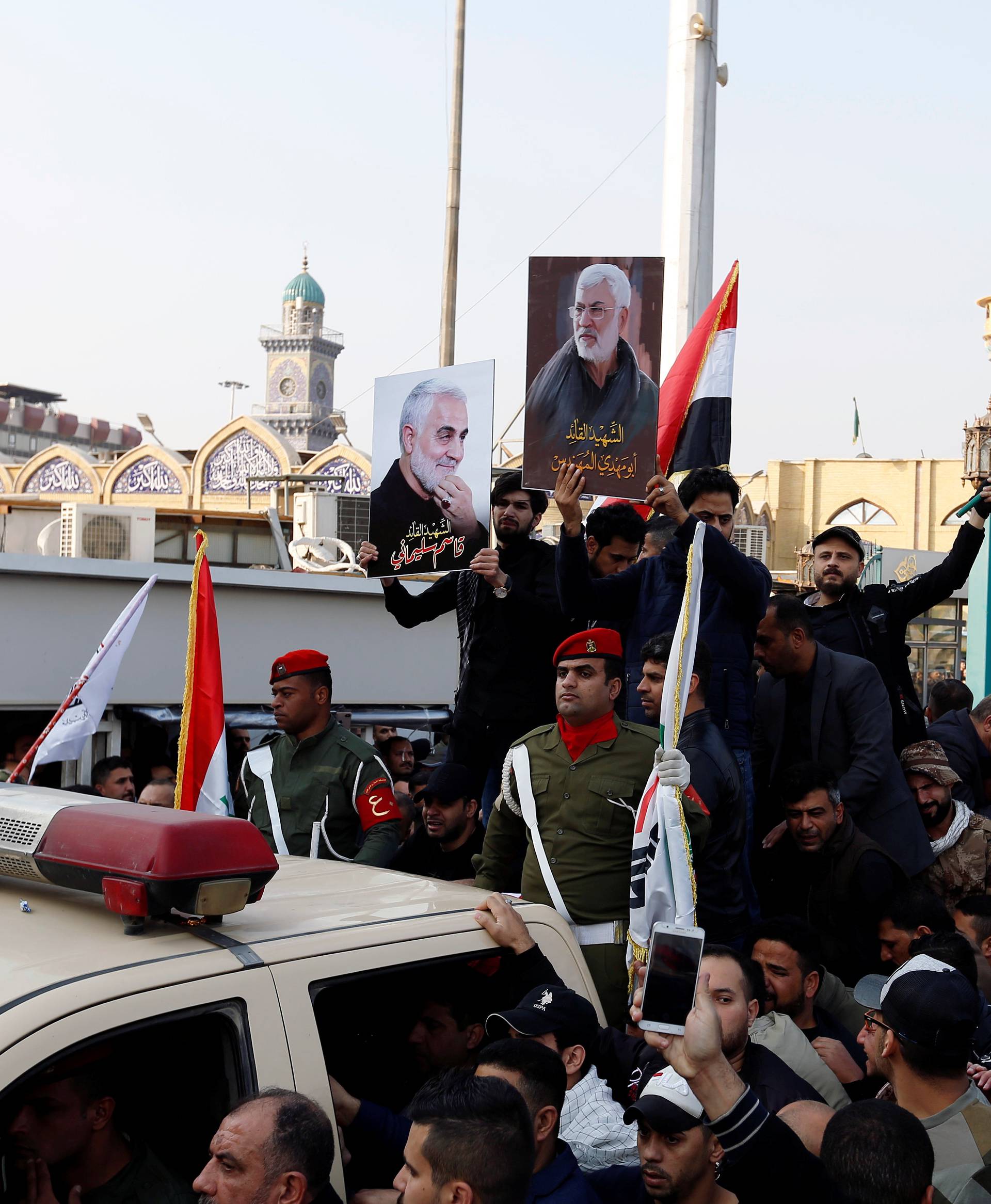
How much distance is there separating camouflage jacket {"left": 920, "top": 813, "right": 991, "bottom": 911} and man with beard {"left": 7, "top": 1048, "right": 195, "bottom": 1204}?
142 inches

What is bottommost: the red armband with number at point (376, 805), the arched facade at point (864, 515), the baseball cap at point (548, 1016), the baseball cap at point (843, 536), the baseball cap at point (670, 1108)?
the baseball cap at point (670, 1108)

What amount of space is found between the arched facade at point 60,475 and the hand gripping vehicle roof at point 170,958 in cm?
A: 4295

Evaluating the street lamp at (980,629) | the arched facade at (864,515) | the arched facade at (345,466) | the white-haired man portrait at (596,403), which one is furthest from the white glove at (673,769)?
the arched facade at (864,515)

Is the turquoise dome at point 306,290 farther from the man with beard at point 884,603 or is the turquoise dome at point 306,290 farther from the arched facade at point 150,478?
the man with beard at point 884,603

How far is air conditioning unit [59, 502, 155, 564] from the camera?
12.9m

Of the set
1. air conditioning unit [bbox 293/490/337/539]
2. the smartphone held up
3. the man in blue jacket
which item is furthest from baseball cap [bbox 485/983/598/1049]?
air conditioning unit [bbox 293/490/337/539]

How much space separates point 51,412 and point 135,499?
93.4 m

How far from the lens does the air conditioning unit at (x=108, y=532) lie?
42.3ft

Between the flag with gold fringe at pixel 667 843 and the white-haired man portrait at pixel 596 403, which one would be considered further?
the white-haired man portrait at pixel 596 403

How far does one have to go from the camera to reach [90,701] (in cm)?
643

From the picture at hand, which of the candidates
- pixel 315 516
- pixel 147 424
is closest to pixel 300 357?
pixel 147 424

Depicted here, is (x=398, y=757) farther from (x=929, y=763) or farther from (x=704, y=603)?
(x=704, y=603)

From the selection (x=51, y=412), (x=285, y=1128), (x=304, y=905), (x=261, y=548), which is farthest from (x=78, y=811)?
(x=51, y=412)

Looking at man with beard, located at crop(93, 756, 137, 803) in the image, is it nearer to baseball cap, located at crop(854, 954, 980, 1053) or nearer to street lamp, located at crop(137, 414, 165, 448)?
baseball cap, located at crop(854, 954, 980, 1053)
